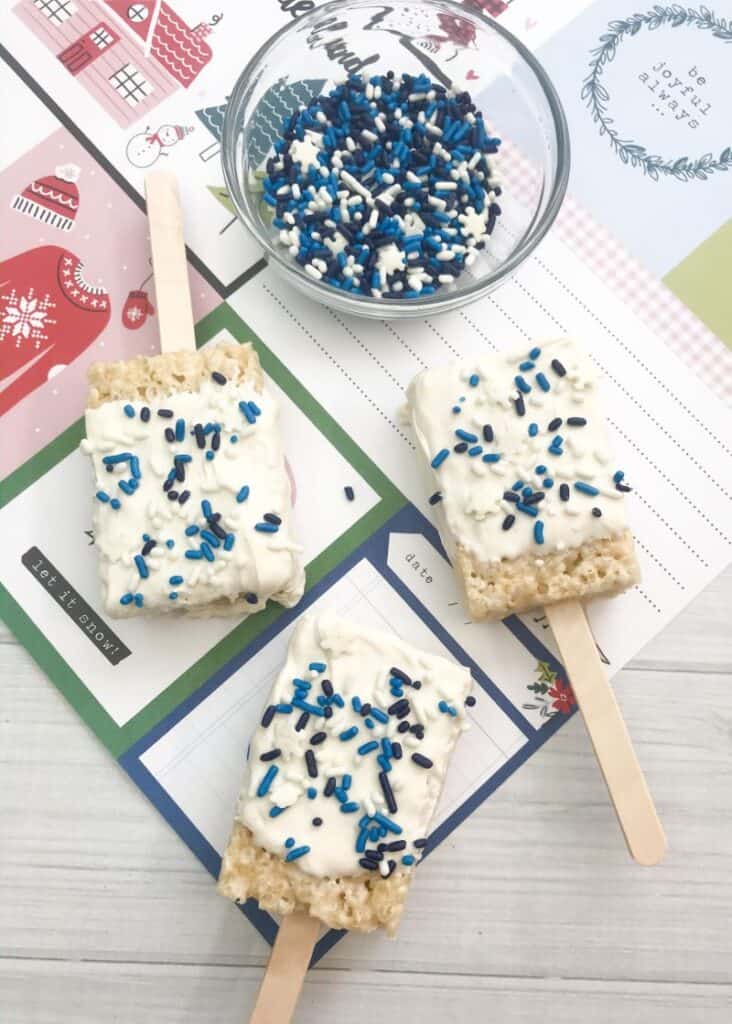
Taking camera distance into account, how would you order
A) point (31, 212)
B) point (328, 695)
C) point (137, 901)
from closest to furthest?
point (328, 695) → point (137, 901) → point (31, 212)

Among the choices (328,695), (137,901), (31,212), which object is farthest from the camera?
(31,212)

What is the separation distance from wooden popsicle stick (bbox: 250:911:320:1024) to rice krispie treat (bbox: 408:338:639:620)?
45 centimetres

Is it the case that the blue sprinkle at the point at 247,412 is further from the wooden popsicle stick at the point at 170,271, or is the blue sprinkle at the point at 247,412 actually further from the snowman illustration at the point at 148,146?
the snowman illustration at the point at 148,146

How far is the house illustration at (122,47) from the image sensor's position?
146cm

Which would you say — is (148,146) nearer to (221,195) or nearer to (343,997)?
(221,195)

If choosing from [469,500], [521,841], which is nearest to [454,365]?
[469,500]

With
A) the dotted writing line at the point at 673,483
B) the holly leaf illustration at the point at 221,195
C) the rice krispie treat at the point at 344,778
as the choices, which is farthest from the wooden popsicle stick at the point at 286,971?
the holly leaf illustration at the point at 221,195

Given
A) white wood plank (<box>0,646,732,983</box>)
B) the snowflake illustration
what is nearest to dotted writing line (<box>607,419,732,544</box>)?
white wood plank (<box>0,646,732,983</box>)

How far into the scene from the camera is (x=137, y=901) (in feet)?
4.39

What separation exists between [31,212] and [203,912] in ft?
3.36

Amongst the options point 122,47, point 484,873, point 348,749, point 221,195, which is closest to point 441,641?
point 348,749

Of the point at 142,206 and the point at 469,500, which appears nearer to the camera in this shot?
the point at 469,500

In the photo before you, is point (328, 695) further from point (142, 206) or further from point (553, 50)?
point (553, 50)

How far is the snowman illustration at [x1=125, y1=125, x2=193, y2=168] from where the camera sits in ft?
4.75
